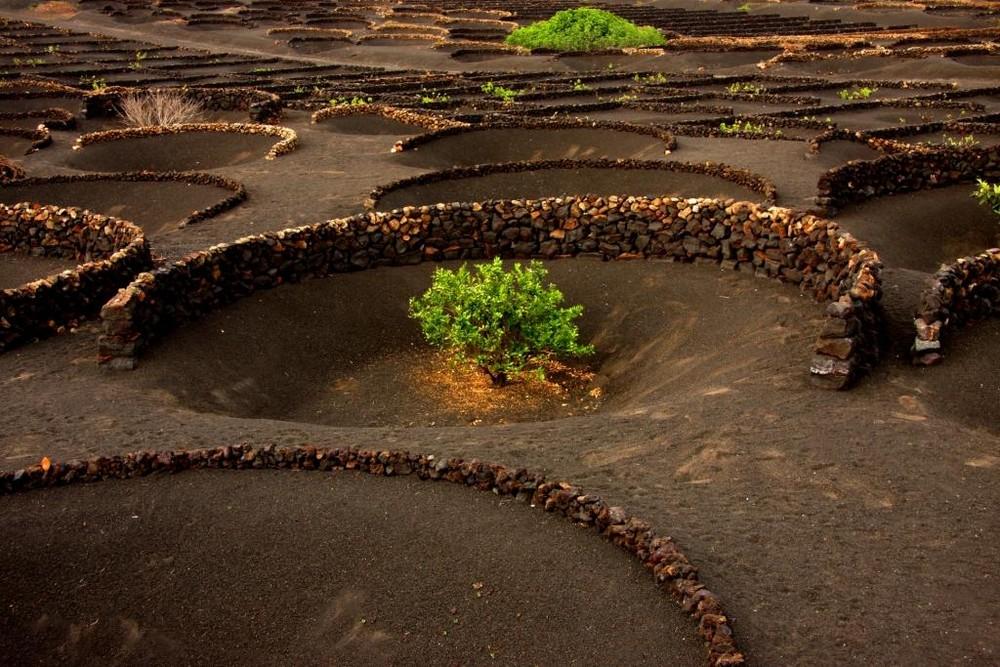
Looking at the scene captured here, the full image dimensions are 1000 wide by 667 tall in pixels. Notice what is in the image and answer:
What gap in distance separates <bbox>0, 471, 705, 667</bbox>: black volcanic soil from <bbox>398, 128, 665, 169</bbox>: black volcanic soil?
829 inches

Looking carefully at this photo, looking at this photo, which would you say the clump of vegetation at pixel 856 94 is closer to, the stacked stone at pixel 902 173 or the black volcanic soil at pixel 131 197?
the stacked stone at pixel 902 173

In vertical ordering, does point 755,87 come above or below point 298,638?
above

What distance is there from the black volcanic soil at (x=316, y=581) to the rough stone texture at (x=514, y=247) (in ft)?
17.4

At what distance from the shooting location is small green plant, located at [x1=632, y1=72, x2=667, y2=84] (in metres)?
46.0

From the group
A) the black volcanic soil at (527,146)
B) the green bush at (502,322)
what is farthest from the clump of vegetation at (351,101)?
the green bush at (502,322)

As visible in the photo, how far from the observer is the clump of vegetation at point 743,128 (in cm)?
3139

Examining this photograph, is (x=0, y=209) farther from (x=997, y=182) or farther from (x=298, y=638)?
(x=997, y=182)

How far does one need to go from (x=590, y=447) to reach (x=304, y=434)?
11.8ft

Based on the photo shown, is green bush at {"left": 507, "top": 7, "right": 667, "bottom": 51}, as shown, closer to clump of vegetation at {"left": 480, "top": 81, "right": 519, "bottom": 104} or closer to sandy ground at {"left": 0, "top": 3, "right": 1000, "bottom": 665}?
clump of vegetation at {"left": 480, "top": 81, "right": 519, "bottom": 104}

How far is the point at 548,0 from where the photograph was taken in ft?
313

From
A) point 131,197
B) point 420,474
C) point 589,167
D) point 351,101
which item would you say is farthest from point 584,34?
point 420,474

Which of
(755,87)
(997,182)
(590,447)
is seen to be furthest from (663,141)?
(590,447)

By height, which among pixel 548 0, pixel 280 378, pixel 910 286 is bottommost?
pixel 280 378

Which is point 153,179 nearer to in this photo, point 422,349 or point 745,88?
point 422,349
